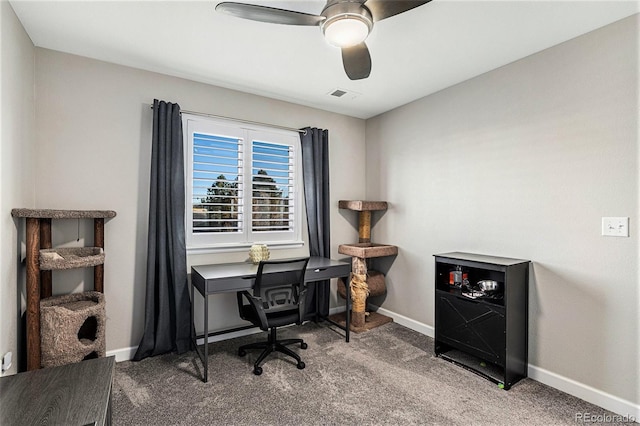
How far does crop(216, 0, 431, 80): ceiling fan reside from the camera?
1649mm

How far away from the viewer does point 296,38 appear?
2373mm

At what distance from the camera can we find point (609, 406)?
7.05ft

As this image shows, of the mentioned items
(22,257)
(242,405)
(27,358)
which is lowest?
(242,405)

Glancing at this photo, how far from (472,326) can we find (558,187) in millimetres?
1230

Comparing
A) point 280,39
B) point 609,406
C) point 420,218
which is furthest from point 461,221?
point 280,39

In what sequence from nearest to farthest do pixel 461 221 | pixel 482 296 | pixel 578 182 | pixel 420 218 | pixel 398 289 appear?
pixel 578 182 < pixel 482 296 < pixel 461 221 < pixel 420 218 < pixel 398 289

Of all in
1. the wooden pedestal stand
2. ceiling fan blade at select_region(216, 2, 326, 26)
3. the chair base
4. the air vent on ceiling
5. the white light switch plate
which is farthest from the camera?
the wooden pedestal stand

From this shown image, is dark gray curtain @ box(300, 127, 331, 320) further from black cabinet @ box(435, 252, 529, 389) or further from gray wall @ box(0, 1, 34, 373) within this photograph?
gray wall @ box(0, 1, 34, 373)

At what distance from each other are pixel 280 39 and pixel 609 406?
130 inches

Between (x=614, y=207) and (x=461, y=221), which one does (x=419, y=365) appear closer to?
(x=461, y=221)

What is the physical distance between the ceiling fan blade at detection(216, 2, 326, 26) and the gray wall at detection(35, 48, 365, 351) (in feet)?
5.31

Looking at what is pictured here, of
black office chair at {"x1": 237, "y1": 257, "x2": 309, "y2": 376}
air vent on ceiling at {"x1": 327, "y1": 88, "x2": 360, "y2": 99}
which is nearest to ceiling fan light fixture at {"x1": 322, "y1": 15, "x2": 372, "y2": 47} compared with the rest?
air vent on ceiling at {"x1": 327, "y1": 88, "x2": 360, "y2": 99}

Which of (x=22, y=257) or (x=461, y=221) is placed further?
(x=461, y=221)

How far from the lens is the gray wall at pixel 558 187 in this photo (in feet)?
6.98
